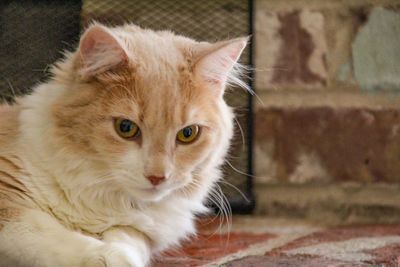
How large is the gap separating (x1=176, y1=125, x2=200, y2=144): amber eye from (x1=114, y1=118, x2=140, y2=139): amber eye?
88 millimetres

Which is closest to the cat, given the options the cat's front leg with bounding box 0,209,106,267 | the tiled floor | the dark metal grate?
the cat's front leg with bounding box 0,209,106,267

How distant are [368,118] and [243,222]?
1.41 feet

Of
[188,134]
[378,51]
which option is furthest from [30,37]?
[378,51]

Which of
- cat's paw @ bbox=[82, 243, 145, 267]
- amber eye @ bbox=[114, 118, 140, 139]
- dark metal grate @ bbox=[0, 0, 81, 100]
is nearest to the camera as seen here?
cat's paw @ bbox=[82, 243, 145, 267]

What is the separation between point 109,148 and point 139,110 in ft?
0.28

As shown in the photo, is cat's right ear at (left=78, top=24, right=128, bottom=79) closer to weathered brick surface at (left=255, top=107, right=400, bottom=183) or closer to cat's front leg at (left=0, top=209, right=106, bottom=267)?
cat's front leg at (left=0, top=209, right=106, bottom=267)

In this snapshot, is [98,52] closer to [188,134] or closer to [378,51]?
[188,134]

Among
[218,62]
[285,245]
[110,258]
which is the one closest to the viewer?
[110,258]

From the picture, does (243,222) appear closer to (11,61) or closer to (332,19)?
(332,19)

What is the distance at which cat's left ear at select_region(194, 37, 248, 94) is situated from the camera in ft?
3.74

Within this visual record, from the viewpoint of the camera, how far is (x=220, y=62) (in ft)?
3.90

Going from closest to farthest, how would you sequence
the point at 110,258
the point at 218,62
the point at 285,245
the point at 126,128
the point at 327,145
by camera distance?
the point at 110,258
the point at 126,128
the point at 218,62
the point at 285,245
the point at 327,145

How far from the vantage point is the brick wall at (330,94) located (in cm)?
159

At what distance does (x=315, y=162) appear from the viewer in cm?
162
